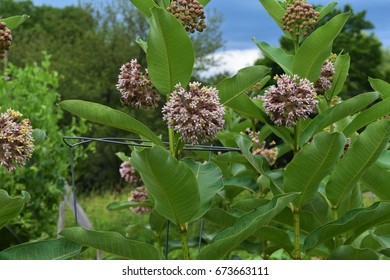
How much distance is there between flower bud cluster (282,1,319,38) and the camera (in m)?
1.89

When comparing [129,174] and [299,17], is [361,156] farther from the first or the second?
[129,174]

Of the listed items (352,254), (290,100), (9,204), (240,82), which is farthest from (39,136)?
(352,254)

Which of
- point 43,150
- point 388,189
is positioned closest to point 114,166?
point 43,150

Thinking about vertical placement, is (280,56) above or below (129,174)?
above

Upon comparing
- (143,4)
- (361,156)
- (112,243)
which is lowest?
(112,243)

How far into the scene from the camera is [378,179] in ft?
6.59

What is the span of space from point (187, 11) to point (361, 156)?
0.58 m

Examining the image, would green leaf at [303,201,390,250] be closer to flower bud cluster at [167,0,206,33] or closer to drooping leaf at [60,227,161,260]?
drooping leaf at [60,227,161,260]

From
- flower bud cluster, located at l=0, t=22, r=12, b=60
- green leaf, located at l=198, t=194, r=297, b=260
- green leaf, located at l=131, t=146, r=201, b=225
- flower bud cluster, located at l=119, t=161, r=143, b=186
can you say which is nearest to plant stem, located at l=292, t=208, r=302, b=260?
green leaf, located at l=198, t=194, r=297, b=260

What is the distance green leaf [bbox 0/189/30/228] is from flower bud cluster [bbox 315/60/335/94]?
2.94 ft

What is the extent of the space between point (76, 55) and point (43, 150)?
46.0ft

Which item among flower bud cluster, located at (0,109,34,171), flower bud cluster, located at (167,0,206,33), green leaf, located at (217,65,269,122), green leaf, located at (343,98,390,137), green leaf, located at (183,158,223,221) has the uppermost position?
flower bud cluster, located at (167,0,206,33)
